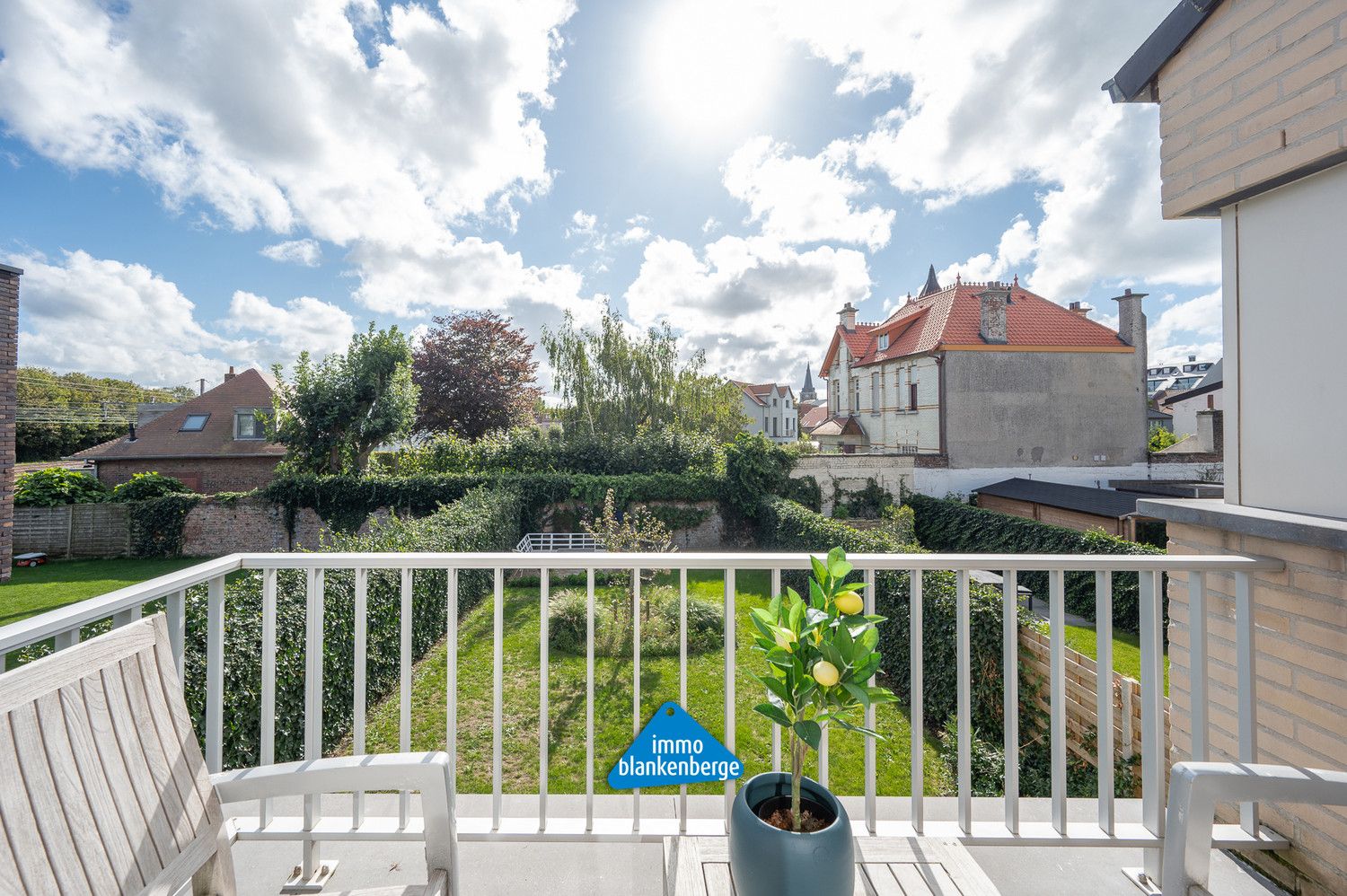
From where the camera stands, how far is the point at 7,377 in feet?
30.3

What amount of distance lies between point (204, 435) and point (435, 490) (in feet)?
33.0

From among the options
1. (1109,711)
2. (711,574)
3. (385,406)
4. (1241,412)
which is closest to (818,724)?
(1109,711)

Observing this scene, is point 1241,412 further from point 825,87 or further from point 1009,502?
point 1009,502

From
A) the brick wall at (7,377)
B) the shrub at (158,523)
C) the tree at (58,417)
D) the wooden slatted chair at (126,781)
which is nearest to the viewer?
the wooden slatted chair at (126,781)

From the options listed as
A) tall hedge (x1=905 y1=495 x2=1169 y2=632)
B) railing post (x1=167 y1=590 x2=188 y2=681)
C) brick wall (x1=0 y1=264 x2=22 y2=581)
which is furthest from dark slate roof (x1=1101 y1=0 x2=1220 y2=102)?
brick wall (x1=0 y1=264 x2=22 y2=581)

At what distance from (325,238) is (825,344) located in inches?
743

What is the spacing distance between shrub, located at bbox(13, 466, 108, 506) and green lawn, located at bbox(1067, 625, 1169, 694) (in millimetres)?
19169

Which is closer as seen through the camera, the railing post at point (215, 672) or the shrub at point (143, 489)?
the railing post at point (215, 672)

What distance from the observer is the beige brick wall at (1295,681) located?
4.90ft

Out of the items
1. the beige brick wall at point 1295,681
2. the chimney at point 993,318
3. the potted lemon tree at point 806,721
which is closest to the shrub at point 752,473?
the chimney at point 993,318

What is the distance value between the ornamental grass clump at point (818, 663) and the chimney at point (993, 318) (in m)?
17.5

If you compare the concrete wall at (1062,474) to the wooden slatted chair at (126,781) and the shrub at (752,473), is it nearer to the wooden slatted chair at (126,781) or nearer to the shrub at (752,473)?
the shrub at (752,473)

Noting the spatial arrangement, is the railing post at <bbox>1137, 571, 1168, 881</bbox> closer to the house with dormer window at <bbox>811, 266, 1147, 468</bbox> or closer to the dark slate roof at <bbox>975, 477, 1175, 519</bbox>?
the dark slate roof at <bbox>975, 477, 1175, 519</bbox>

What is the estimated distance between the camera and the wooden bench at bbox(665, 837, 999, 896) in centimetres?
112
